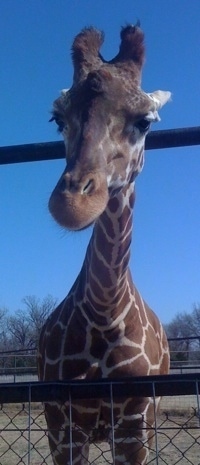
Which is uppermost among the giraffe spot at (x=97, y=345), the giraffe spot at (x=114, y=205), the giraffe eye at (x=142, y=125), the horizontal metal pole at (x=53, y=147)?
the giraffe eye at (x=142, y=125)

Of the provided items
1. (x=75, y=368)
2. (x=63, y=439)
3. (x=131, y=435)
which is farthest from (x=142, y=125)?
(x=63, y=439)

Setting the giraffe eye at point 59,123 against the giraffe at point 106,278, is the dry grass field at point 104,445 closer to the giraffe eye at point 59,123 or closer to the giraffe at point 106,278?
the giraffe at point 106,278

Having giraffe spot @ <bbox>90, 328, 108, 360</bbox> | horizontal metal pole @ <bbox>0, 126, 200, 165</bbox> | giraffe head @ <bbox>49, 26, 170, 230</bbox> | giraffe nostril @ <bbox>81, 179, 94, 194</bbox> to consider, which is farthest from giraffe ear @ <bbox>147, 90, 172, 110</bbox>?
giraffe spot @ <bbox>90, 328, 108, 360</bbox>

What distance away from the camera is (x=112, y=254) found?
141 inches

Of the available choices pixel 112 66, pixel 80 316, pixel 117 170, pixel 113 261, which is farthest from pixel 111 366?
pixel 112 66

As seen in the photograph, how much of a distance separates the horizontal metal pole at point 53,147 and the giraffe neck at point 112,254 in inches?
17.9

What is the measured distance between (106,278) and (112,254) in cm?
14

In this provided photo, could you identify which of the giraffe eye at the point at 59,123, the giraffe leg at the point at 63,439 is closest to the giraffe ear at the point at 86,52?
the giraffe eye at the point at 59,123

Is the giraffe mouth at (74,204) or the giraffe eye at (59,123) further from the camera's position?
the giraffe eye at (59,123)

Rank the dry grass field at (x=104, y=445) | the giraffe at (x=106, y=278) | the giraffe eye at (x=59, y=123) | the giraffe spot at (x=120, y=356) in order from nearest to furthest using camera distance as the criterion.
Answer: the giraffe at (x=106, y=278) → the giraffe eye at (x=59, y=123) → the giraffe spot at (x=120, y=356) → the dry grass field at (x=104, y=445)

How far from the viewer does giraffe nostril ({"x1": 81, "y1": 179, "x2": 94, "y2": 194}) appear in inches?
103

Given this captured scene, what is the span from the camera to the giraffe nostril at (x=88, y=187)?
2.62 meters

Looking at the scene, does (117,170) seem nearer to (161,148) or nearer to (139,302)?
(161,148)

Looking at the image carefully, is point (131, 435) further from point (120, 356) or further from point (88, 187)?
point (88, 187)
